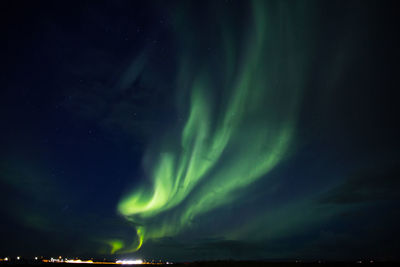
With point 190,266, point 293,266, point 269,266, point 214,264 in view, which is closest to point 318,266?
point 293,266

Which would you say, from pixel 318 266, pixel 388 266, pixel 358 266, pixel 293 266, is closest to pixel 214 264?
pixel 293 266

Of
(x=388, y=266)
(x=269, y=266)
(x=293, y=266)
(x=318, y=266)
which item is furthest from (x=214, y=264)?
(x=388, y=266)

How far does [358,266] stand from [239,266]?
1105 inches

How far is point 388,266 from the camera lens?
61031mm

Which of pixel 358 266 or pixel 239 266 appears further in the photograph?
pixel 358 266

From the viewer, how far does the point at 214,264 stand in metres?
60.4

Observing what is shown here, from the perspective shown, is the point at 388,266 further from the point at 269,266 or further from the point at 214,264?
the point at 214,264

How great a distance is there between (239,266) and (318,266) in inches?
688

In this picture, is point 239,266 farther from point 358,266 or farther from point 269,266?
point 358,266

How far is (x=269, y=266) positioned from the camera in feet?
199

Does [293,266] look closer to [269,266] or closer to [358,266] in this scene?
[269,266]

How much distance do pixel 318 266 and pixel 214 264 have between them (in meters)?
22.5

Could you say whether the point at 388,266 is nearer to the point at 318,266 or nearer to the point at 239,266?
the point at 318,266

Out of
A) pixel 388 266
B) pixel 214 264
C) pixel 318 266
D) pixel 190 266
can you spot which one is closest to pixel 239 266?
pixel 214 264
